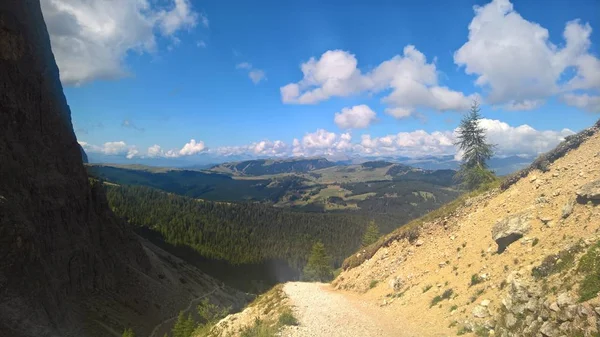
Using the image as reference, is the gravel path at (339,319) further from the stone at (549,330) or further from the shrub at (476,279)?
the stone at (549,330)

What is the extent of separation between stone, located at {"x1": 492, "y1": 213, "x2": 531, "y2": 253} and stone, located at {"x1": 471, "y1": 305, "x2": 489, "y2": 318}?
683 centimetres

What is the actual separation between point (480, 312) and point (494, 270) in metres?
4.93

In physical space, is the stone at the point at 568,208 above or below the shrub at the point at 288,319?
above

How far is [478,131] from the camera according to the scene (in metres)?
54.4

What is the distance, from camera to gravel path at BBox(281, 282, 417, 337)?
20.9 metres

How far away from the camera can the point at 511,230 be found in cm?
2366

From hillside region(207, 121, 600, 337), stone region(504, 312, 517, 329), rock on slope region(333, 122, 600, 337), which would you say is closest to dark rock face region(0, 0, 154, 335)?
hillside region(207, 121, 600, 337)

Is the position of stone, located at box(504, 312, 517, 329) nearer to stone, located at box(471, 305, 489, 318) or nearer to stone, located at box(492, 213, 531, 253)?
stone, located at box(471, 305, 489, 318)

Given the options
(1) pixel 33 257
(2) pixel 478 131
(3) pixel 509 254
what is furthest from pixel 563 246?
(1) pixel 33 257

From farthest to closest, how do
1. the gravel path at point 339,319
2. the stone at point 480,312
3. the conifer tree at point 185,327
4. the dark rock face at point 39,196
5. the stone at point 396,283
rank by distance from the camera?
the conifer tree at point 185,327
the dark rock face at point 39,196
the stone at point 396,283
the gravel path at point 339,319
the stone at point 480,312

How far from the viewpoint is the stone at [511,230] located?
23219 millimetres

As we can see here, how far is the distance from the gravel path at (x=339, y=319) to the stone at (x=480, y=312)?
400 centimetres

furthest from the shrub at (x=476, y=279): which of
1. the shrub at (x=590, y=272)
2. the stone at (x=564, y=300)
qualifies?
the stone at (x=564, y=300)

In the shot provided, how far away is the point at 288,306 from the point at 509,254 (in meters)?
17.6
